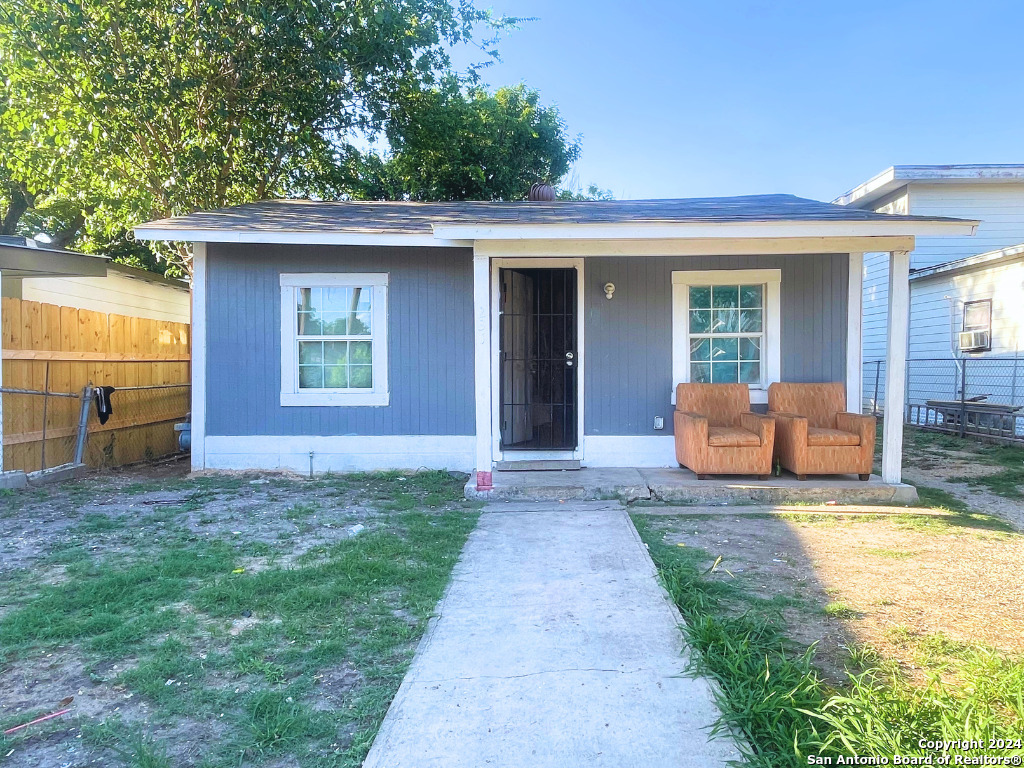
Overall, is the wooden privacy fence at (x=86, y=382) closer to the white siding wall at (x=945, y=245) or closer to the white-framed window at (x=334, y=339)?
the white-framed window at (x=334, y=339)

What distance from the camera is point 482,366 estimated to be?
5.75m

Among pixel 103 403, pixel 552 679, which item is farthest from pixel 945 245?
pixel 103 403

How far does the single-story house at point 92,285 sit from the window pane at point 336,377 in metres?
2.63

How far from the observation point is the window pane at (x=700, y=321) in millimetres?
7074

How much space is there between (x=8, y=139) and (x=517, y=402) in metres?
9.73

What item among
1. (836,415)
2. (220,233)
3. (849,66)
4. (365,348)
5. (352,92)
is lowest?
(836,415)

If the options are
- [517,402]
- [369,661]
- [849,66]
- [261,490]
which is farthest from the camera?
[849,66]

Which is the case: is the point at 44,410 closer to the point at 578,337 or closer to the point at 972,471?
the point at 578,337

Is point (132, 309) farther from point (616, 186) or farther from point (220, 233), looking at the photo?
point (616, 186)

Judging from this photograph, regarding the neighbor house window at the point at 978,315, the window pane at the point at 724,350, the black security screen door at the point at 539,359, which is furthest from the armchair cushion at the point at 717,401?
the neighbor house window at the point at 978,315

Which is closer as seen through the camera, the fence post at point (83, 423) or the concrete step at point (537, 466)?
the concrete step at point (537, 466)

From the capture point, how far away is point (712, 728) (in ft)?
7.10

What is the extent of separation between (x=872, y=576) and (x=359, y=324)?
5.51 m

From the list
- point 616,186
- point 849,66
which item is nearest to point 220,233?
point 849,66
